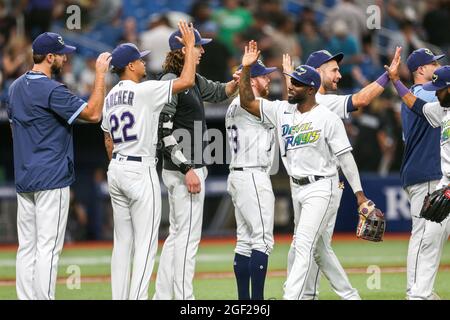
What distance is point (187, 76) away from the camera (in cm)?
773

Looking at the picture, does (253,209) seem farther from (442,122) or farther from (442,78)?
(442,78)

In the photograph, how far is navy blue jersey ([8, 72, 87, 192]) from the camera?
770 cm

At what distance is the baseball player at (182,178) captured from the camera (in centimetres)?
832

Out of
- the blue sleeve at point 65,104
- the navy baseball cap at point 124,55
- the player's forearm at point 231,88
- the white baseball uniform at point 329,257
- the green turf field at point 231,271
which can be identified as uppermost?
the navy baseball cap at point 124,55

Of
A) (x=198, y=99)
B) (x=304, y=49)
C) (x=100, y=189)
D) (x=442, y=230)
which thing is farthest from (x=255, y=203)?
(x=304, y=49)

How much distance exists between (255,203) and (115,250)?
1397 millimetres

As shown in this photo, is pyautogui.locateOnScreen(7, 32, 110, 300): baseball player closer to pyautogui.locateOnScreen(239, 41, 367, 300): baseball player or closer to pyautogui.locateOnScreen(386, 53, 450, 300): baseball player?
pyautogui.locateOnScreen(239, 41, 367, 300): baseball player

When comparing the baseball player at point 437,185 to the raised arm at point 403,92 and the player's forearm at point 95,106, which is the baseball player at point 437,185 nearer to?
the raised arm at point 403,92

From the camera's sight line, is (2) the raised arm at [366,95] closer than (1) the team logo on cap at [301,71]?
No

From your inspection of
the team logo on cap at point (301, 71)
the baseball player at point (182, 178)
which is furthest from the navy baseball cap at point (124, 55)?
the team logo on cap at point (301, 71)

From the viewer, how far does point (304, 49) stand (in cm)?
1722

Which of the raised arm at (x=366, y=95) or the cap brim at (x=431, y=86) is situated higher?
the cap brim at (x=431, y=86)

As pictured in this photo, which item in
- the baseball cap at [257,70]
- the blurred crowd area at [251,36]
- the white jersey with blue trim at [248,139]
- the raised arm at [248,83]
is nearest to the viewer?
the raised arm at [248,83]
